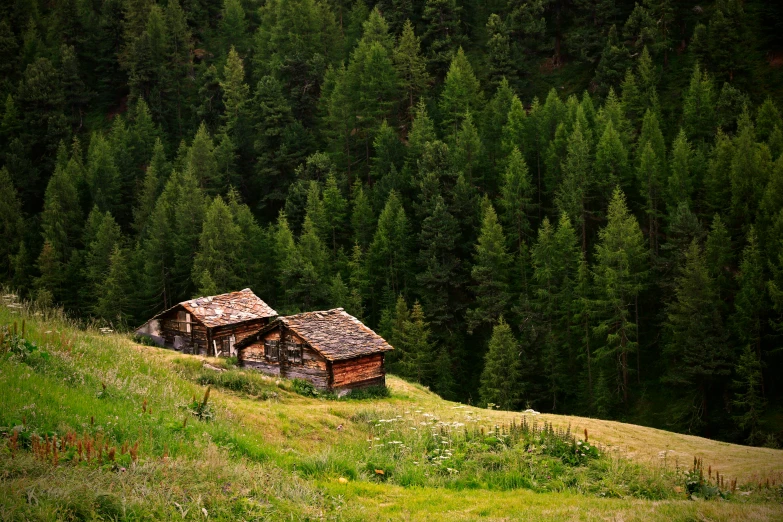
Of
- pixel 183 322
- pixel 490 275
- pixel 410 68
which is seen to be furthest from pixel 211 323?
pixel 410 68

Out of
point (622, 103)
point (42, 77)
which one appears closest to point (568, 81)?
point (622, 103)

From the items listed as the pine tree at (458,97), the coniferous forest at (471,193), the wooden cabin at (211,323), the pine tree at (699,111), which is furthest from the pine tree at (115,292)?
the pine tree at (699,111)

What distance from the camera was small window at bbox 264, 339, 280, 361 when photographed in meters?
42.0

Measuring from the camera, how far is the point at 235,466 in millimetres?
13000

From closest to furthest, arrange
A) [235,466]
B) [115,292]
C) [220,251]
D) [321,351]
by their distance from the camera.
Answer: [235,466] → [321,351] → [220,251] → [115,292]

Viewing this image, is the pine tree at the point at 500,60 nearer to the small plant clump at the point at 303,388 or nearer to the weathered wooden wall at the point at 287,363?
the weathered wooden wall at the point at 287,363

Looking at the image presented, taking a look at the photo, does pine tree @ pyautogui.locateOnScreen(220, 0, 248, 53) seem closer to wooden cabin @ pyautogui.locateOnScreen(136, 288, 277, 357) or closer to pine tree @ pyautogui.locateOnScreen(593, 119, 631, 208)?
pine tree @ pyautogui.locateOnScreen(593, 119, 631, 208)

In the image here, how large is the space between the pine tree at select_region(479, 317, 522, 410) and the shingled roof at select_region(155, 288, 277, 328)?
681 inches

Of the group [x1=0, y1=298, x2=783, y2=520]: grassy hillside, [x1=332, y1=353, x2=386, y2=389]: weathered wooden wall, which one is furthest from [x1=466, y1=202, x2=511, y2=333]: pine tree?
[x1=0, y1=298, x2=783, y2=520]: grassy hillside

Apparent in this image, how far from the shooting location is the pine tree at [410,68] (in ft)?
276

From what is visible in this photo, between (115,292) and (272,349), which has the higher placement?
(115,292)

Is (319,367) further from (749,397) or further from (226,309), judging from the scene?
(749,397)

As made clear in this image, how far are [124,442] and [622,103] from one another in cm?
6600

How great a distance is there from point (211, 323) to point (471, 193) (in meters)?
31.5
